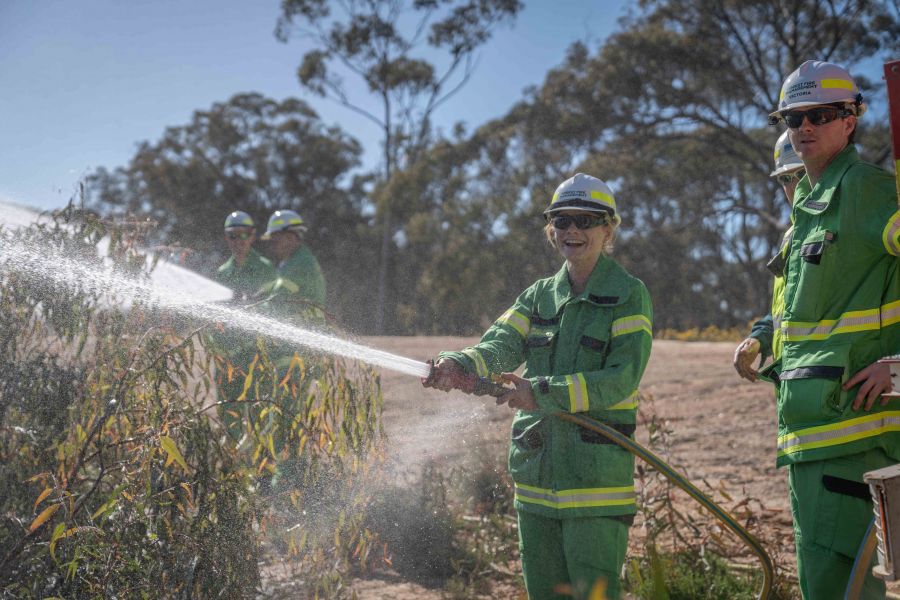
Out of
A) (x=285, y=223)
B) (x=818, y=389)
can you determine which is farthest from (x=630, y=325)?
(x=285, y=223)

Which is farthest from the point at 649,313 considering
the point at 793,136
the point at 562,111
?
the point at 562,111

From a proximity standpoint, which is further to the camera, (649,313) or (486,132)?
(486,132)

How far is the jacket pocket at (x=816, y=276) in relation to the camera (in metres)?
2.62

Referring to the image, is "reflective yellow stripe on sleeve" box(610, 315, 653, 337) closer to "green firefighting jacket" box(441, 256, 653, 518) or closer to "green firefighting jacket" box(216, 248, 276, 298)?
"green firefighting jacket" box(441, 256, 653, 518)

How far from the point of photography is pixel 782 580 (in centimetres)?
417

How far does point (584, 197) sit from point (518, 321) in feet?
1.82

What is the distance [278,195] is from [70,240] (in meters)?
30.2

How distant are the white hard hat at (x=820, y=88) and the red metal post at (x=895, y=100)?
44 cm

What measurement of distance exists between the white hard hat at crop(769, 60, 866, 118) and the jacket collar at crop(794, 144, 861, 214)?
0.54 feet

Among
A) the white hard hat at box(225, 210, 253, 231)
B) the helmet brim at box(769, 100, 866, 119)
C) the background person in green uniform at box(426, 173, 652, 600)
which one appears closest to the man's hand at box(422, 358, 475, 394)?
the background person in green uniform at box(426, 173, 652, 600)

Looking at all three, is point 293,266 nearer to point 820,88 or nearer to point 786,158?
Result: point 786,158

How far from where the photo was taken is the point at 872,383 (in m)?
2.46

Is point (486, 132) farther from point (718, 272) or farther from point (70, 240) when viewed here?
point (70, 240)

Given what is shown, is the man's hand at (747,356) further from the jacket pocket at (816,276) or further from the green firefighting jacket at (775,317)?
the jacket pocket at (816,276)
